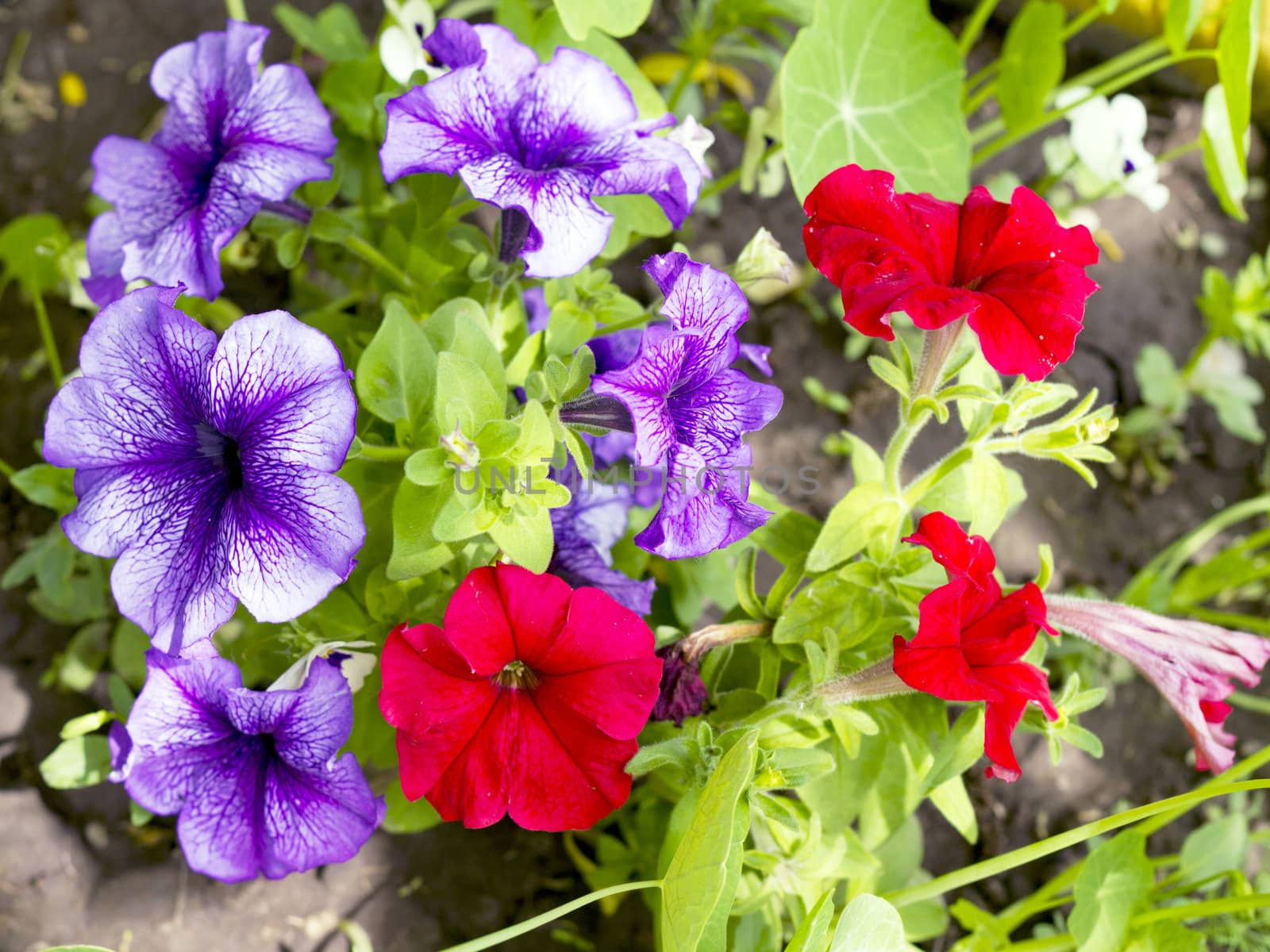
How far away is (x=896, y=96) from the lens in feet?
4.76

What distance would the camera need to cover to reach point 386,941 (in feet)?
4.49

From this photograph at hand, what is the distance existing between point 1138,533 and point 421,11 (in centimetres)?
152

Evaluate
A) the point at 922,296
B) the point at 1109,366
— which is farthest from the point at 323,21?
the point at 1109,366

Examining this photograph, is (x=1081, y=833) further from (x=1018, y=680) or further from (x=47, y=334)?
(x=47, y=334)

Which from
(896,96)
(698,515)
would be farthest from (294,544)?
(896,96)

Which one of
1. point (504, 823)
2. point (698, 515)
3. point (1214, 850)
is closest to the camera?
point (698, 515)

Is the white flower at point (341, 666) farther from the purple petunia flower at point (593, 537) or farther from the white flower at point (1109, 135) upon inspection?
the white flower at point (1109, 135)

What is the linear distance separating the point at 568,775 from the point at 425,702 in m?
0.15

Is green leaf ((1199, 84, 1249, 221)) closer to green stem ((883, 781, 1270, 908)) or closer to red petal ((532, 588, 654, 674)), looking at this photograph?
green stem ((883, 781, 1270, 908))

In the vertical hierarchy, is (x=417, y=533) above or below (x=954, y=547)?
below

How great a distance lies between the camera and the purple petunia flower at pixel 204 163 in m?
0.98

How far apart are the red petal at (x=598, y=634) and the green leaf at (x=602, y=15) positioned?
1.98 feet

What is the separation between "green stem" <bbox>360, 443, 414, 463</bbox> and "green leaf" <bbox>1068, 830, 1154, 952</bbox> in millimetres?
855

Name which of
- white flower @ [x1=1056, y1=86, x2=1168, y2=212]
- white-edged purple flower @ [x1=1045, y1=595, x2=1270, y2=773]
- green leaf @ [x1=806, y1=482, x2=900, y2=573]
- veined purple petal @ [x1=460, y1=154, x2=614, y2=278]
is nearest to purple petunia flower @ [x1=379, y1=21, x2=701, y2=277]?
veined purple petal @ [x1=460, y1=154, x2=614, y2=278]
